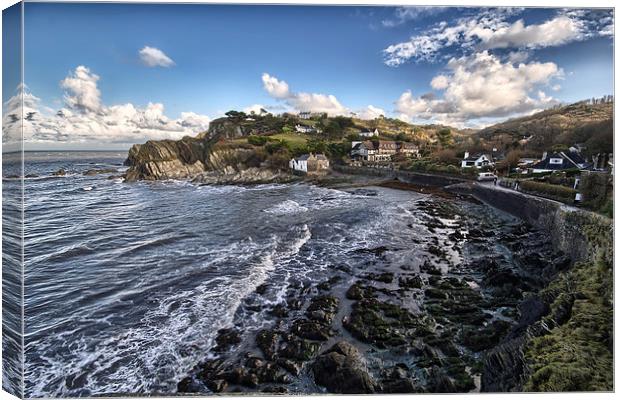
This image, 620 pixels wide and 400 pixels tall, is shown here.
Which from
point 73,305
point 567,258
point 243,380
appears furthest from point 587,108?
point 73,305

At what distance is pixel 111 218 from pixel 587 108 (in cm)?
552

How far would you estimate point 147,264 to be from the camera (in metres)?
4.87

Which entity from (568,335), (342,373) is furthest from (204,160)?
(568,335)

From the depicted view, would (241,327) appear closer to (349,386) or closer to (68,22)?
(349,386)

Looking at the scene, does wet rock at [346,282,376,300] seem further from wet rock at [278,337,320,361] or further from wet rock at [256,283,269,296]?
wet rock at [256,283,269,296]

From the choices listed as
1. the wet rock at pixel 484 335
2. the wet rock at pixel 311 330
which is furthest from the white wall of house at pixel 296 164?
the wet rock at pixel 484 335

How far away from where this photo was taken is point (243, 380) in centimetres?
299

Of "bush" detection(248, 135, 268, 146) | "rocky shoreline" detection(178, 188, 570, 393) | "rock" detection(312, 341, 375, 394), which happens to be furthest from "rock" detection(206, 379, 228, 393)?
"bush" detection(248, 135, 268, 146)

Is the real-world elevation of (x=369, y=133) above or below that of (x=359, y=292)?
above

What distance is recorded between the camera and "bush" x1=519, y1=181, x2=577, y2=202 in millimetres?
5284

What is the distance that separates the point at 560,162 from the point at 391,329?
10.7ft

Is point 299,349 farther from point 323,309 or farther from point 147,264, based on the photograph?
point 147,264

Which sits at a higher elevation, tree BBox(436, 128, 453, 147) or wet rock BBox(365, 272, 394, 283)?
tree BBox(436, 128, 453, 147)

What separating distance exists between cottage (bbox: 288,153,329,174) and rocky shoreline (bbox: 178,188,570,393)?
5.31 ft
